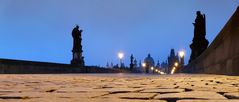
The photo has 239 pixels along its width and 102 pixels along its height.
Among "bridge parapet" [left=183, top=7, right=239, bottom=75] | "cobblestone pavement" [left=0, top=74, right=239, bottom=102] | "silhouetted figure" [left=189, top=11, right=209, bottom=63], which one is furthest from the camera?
"silhouetted figure" [left=189, top=11, right=209, bottom=63]

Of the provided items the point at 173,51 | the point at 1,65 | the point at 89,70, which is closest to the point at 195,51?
the point at 89,70

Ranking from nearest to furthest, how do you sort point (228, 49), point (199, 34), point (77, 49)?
point (228, 49) → point (199, 34) → point (77, 49)

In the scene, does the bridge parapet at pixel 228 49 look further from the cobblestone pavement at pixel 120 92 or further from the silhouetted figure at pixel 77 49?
the silhouetted figure at pixel 77 49

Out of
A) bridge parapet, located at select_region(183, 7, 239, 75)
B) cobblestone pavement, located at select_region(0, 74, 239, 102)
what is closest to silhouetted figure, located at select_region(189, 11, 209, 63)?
bridge parapet, located at select_region(183, 7, 239, 75)

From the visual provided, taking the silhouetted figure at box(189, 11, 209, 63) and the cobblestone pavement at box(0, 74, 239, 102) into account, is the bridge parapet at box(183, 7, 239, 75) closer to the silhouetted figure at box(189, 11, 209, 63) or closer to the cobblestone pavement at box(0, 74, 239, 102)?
the cobblestone pavement at box(0, 74, 239, 102)

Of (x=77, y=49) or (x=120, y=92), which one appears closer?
(x=120, y=92)

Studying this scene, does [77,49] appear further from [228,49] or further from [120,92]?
[120,92]

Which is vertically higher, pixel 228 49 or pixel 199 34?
pixel 199 34

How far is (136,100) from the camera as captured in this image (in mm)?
3742

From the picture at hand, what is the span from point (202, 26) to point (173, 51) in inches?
5982

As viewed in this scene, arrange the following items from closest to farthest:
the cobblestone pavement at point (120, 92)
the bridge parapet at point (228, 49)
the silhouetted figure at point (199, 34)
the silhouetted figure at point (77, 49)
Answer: the cobblestone pavement at point (120, 92) → the bridge parapet at point (228, 49) → the silhouetted figure at point (199, 34) → the silhouetted figure at point (77, 49)

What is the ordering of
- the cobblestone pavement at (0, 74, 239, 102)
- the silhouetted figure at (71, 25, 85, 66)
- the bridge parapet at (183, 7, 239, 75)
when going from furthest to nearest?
the silhouetted figure at (71, 25, 85, 66) → the bridge parapet at (183, 7, 239, 75) → the cobblestone pavement at (0, 74, 239, 102)

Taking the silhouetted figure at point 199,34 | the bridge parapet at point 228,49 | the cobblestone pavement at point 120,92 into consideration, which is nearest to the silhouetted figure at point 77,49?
the silhouetted figure at point 199,34

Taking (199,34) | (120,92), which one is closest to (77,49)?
(199,34)
